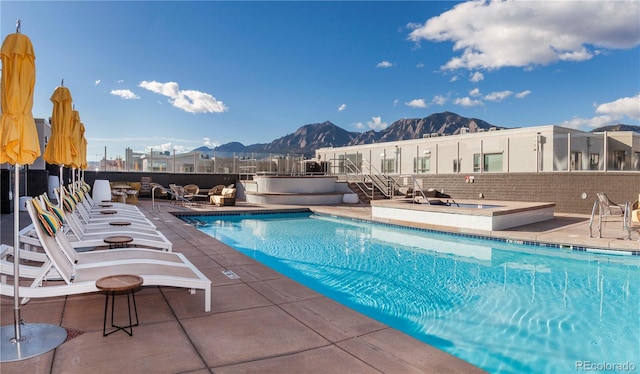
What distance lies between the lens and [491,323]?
13.6 feet

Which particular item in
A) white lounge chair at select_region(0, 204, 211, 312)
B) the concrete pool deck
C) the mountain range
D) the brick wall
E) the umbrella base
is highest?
the mountain range

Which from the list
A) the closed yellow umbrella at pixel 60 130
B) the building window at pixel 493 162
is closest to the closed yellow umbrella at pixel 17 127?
the closed yellow umbrella at pixel 60 130

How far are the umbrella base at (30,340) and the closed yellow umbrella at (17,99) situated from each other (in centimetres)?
121

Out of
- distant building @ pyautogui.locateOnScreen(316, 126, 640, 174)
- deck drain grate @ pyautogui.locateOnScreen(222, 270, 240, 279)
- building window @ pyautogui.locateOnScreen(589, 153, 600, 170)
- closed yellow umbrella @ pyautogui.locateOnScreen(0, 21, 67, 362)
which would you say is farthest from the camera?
building window @ pyautogui.locateOnScreen(589, 153, 600, 170)

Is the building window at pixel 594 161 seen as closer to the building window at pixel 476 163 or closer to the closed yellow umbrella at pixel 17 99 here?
the building window at pixel 476 163

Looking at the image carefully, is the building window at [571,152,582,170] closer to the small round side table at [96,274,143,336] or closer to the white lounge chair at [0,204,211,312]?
the white lounge chair at [0,204,211,312]

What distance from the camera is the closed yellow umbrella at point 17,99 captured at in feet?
8.28

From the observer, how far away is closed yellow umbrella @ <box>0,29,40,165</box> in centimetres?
252

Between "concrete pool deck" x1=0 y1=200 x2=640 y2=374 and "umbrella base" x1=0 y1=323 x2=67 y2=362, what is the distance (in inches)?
2.7

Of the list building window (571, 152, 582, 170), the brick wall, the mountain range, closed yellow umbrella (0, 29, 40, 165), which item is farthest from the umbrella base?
the mountain range

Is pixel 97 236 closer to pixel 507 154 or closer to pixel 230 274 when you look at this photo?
pixel 230 274

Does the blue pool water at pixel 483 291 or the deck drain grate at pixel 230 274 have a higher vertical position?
the deck drain grate at pixel 230 274

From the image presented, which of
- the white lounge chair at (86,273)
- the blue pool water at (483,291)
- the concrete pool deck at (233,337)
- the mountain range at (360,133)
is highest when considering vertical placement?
the mountain range at (360,133)

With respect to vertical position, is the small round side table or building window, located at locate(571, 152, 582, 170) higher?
building window, located at locate(571, 152, 582, 170)
